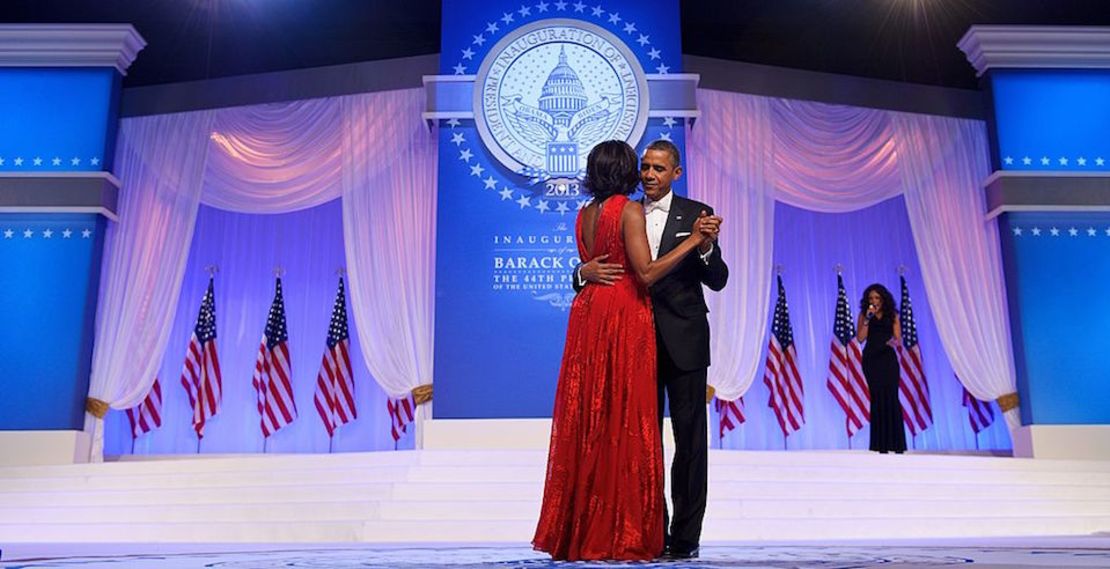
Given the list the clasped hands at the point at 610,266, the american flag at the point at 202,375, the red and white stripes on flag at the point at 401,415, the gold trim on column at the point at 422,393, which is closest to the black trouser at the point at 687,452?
the clasped hands at the point at 610,266

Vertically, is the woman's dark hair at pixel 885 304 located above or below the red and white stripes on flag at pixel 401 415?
above

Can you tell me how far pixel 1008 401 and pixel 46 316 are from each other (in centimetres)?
802

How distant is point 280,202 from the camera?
8859mm

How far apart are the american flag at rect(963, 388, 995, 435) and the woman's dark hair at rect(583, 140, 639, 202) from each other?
733 cm

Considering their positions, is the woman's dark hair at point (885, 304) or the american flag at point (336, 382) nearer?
the woman's dark hair at point (885, 304)

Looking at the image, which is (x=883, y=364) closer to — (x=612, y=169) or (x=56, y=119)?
(x=612, y=169)

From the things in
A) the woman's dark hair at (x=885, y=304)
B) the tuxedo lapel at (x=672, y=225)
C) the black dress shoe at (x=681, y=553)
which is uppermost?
the woman's dark hair at (x=885, y=304)

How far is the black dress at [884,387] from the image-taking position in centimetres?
753

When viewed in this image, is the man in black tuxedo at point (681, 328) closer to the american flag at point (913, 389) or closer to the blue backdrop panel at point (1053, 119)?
the blue backdrop panel at point (1053, 119)

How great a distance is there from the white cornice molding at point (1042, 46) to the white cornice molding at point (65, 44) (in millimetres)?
7373

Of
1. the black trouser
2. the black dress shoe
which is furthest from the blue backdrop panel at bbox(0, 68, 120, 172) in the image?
the black dress shoe

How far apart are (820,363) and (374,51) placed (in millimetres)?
5217

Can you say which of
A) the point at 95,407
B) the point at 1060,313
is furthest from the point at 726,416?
the point at 95,407

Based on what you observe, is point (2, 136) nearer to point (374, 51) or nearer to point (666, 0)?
point (374, 51)
